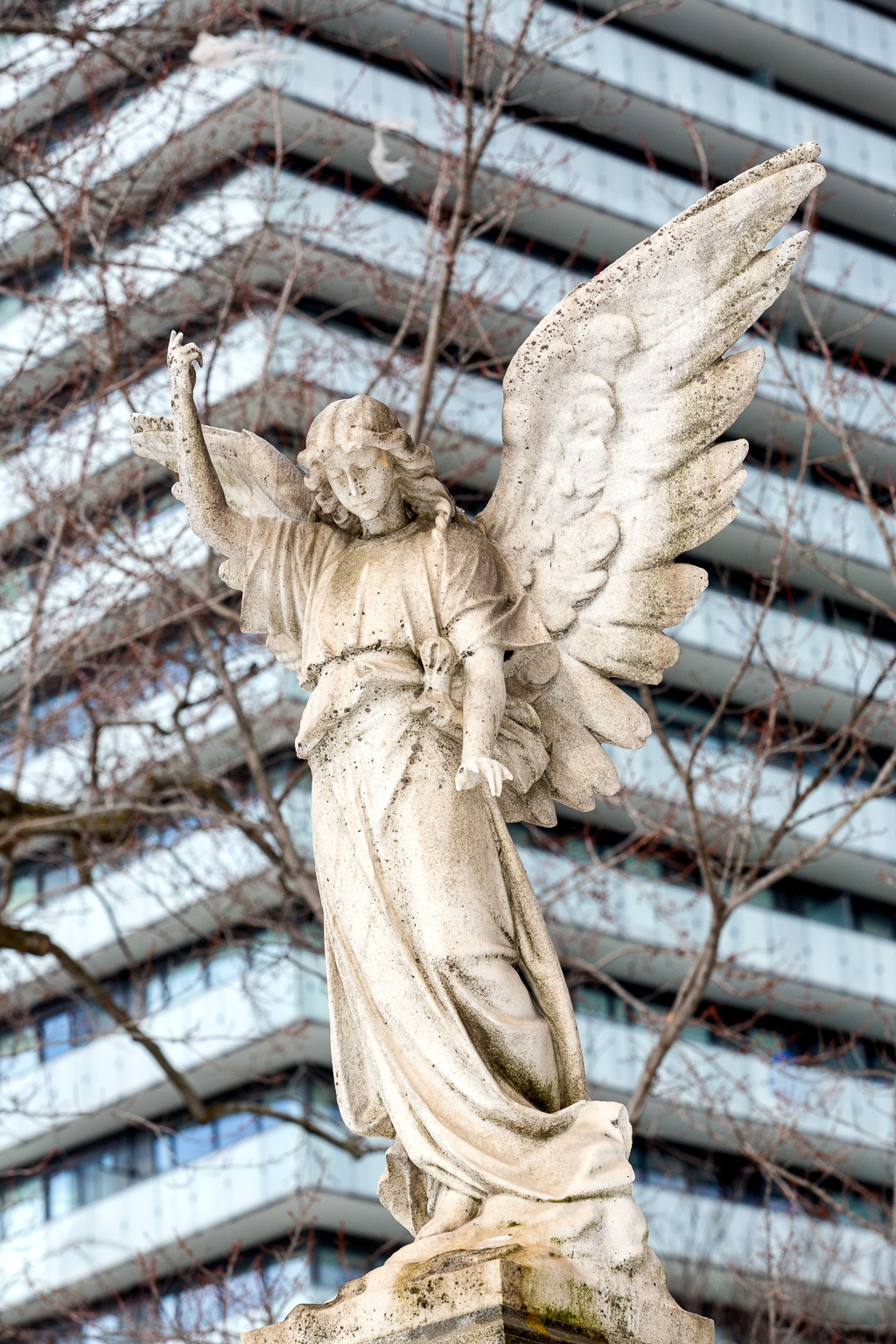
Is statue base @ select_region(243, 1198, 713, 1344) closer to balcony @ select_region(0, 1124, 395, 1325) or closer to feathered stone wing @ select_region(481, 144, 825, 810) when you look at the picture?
feathered stone wing @ select_region(481, 144, 825, 810)

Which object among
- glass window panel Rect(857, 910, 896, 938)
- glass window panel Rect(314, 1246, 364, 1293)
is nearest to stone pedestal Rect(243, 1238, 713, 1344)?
glass window panel Rect(314, 1246, 364, 1293)

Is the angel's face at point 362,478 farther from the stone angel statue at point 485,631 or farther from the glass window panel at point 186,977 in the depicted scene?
Answer: the glass window panel at point 186,977

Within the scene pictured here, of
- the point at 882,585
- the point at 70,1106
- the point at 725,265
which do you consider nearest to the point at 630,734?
the point at 725,265

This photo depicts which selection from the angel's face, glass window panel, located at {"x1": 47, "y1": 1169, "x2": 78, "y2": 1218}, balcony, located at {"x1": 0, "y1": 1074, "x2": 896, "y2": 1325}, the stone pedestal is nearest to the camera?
the stone pedestal

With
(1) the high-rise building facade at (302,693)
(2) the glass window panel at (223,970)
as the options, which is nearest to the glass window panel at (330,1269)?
(1) the high-rise building facade at (302,693)

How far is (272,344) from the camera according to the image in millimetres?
10898

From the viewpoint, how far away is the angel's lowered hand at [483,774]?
4730mm

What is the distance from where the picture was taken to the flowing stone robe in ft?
15.4

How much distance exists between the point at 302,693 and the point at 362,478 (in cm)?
1434

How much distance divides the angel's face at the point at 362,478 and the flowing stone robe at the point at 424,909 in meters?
0.13

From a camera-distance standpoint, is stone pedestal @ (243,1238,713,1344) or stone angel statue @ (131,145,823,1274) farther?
stone angel statue @ (131,145,823,1274)

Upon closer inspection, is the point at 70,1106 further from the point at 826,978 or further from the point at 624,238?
the point at 624,238

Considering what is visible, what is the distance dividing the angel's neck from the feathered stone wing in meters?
0.28

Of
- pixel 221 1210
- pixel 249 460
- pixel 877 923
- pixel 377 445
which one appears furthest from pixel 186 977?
pixel 377 445
